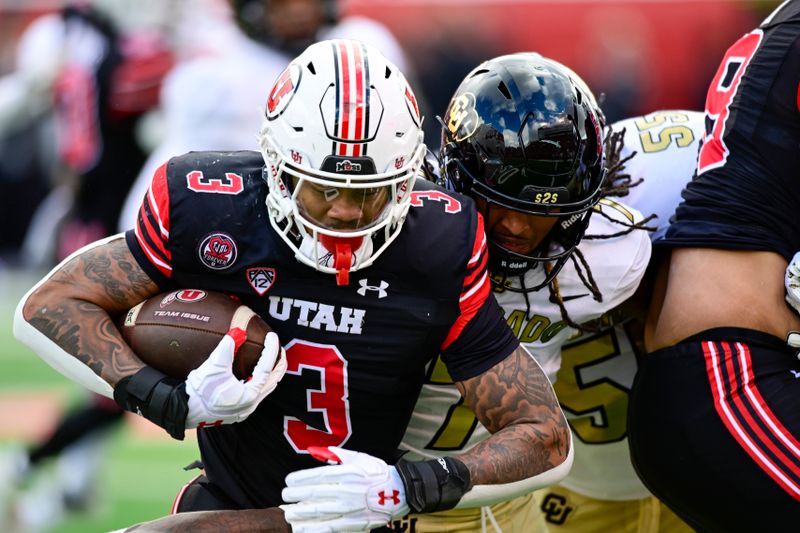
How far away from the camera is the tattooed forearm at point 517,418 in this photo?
2.57m

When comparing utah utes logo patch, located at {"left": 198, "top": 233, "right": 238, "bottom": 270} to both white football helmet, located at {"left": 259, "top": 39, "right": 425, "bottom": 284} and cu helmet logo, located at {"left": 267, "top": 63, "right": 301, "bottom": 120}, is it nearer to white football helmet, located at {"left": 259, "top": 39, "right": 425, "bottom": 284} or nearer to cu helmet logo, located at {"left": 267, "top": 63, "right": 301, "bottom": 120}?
white football helmet, located at {"left": 259, "top": 39, "right": 425, "bottom": 284}

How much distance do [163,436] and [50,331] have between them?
4.31 m

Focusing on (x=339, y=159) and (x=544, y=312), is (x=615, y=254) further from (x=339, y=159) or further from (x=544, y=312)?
(x=339, y=159)

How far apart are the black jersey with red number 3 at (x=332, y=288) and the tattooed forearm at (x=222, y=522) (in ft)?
0.75

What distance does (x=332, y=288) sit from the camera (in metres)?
2.65

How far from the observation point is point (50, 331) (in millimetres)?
2555

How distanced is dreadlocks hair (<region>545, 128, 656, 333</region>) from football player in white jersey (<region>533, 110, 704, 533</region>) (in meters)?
0.02

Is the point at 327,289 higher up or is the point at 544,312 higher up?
the point at 327,289

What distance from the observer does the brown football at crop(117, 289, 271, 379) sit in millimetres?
2529

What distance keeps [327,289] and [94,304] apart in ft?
1.71

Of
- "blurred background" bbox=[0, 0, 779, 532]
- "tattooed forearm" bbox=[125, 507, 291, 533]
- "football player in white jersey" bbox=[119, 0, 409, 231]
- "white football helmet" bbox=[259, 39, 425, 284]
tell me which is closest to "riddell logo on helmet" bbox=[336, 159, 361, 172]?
"white football helmet" bbox=[259, 39, 425, 284]

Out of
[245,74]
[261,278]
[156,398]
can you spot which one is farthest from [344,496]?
[245,74]

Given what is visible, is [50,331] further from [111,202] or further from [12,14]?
[12,14]

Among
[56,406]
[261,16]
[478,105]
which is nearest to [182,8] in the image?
[261,16]
